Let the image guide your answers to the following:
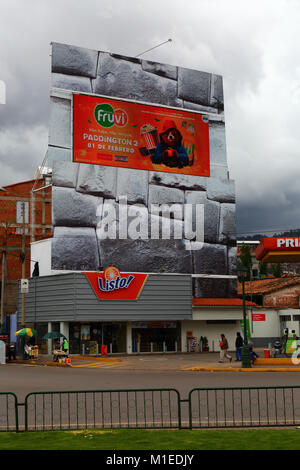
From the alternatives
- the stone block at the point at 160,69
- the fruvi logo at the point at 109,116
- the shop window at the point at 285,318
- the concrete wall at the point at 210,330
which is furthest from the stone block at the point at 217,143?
the shop window at the point at 285,318

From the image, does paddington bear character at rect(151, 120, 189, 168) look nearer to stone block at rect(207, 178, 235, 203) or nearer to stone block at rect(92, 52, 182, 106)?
stone block at rect(92, 52, 182, 106)

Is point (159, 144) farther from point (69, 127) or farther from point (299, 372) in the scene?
point (299, 372)

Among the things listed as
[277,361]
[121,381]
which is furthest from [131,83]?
[121,381]

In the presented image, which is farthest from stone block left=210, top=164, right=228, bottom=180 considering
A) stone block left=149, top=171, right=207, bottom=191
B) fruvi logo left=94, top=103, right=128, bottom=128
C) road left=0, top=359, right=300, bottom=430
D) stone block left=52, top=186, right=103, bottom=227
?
road left=0, top=359, right=300, bottom=430

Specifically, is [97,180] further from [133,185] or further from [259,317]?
[259,317]

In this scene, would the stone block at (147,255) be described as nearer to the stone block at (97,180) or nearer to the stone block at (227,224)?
the stone block at (97,180)

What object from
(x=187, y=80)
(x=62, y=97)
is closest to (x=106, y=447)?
(x=62, y=97)

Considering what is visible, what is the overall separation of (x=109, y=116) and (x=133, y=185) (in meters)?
5.69

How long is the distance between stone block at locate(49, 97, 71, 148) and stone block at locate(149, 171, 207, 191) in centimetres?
789

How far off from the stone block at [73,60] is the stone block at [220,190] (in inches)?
531

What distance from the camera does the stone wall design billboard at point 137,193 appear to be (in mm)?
48156

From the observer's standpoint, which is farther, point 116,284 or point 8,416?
point 116,284

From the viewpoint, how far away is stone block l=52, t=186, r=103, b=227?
47438 millimetres

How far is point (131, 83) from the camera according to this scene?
172 feet
